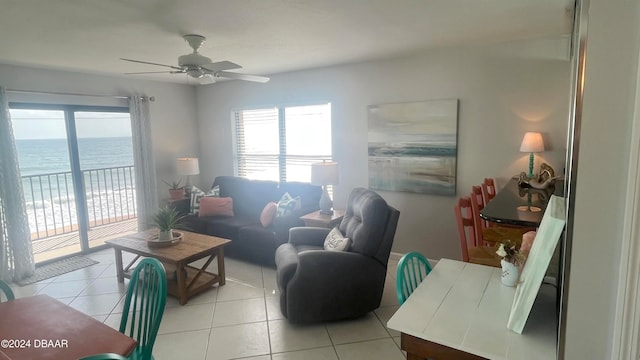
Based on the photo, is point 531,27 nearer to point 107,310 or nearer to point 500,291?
point 500,291

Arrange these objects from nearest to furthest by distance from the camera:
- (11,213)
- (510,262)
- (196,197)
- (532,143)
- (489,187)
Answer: (510,262)
(532,143)
(489,187)
(11,213)
(196,197)

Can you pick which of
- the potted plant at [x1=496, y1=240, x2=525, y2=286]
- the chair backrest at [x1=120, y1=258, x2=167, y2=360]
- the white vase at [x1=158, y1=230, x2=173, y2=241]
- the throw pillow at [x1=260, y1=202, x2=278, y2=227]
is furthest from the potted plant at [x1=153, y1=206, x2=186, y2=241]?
the potted plant at [x1=496, y1=240, x2=525, y2=286]

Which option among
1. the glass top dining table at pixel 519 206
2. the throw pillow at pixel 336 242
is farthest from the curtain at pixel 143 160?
the glass top dining table at pixel 519 206

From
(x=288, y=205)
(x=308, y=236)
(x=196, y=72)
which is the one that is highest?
(x=196, y=72)

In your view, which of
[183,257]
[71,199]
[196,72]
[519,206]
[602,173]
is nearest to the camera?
[602,173]

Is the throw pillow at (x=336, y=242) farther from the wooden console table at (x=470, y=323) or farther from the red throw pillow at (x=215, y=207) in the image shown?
the red throw pillow at (x=215, y=207)

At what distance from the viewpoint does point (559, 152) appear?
327 cm

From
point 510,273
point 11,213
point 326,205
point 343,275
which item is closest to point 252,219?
point 326,205

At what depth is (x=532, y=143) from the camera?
318 centimetres

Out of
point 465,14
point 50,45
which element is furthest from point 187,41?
point 465,14

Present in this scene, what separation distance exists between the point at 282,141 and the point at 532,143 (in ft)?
10.5

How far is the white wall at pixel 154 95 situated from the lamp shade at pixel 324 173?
2.81 meters

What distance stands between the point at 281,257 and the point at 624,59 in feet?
8.96

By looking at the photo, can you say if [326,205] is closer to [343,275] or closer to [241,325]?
[343,275]
